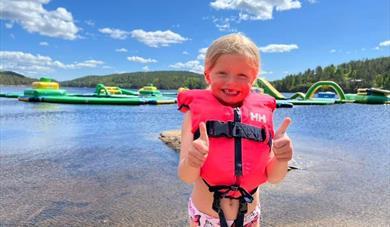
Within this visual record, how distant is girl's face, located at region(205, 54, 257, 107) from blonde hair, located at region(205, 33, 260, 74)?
0.08ft

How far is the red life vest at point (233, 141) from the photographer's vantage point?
6.63 ft

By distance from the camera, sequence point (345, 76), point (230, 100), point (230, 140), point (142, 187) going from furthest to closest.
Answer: point (345, 76)
point (142, 187)
point (230, 100)
point (230, 140)

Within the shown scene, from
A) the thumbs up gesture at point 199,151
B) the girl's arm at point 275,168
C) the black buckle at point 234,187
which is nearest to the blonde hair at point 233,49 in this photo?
the thumbs up gesture at point 199,151

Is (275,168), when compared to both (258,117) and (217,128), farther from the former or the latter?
(217,128)

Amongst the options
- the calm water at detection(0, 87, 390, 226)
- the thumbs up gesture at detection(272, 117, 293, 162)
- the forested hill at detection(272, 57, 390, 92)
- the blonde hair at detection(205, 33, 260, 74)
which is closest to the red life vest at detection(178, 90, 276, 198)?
the thumbs up gesture at detection(272, 117, 293, 162)

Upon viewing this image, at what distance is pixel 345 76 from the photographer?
116 m

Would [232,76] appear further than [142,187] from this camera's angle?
No

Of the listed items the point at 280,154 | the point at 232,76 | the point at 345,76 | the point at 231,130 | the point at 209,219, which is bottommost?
the point at 209,219

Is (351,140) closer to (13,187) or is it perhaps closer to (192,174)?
(13,187)

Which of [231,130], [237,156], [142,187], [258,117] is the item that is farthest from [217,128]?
[142,187]

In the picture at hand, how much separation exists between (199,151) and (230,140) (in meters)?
0.30

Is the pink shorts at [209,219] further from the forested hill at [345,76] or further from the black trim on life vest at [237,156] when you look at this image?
the forested hill at [345,76]

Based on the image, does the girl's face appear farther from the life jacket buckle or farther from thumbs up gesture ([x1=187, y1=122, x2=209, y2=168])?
the life jacket buckle

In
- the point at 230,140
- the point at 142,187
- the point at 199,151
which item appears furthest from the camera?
the point at 142,187
